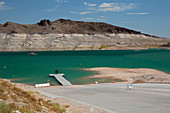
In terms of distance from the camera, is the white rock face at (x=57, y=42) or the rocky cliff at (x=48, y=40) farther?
the rocky cliff at (x=48, y=40)

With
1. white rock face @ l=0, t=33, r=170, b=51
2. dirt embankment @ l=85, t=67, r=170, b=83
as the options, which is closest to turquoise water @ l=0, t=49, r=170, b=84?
dirt embankment @ l=85, t=67, r=170, b=83

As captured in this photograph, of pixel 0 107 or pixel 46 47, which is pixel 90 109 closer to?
pixel 0 107

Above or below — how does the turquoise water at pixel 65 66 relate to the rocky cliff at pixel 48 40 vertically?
below

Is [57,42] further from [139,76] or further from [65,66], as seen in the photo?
[139,76]

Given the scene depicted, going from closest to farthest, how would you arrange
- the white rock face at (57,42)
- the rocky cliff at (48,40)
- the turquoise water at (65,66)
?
1. the turquoise water at (65,66)
2. the white rock face at (57,42)
3. the rocky cliff at (48,40)

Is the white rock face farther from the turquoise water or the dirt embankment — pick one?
the dirt embankment

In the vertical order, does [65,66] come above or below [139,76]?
below

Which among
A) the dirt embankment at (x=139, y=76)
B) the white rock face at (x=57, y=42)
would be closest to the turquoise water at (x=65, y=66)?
the dirt embankment at (x=139, y=76)

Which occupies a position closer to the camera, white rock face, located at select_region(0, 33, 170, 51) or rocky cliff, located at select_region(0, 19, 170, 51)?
white rock face, located at select_region(0, 33, 170, 51)

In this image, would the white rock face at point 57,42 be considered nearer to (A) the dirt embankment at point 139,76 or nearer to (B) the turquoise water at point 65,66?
(B) the turquoise water at point 65,66

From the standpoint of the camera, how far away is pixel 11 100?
38.7 ft

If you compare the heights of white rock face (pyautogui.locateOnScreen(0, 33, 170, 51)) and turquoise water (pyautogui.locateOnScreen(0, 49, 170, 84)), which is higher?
white rock face (pyautogui.locateOnScreen(0, 33, 170, 51))

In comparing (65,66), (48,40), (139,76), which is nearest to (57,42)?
(48,40)

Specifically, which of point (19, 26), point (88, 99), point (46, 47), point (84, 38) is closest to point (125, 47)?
point (84, 38)
